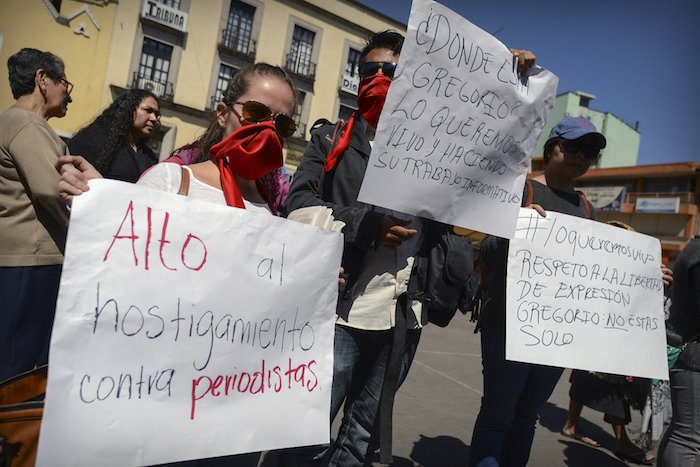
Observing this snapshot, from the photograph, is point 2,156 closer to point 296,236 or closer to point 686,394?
point 296,236

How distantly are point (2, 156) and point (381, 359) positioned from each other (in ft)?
5.02

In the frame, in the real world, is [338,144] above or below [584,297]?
above

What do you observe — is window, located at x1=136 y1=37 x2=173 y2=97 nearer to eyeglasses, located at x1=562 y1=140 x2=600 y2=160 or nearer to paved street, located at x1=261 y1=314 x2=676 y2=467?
paved street, located at x1=261 y1=314 x2=676 y2=467

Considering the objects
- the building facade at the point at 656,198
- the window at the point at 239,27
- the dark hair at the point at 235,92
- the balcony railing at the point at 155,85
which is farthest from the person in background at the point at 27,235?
the building facade at the point at 656,198

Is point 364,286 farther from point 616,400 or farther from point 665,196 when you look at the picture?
point 665,196

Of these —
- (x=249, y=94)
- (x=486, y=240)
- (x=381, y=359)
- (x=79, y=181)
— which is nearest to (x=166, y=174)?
(x=79, y=181)

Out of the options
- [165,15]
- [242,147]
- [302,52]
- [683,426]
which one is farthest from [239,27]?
[683,426]

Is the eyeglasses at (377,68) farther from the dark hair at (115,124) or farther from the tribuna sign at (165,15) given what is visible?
the tribuna sign at (165,15)

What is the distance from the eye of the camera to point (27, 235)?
192cm

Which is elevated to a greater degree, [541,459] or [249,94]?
[249,94]

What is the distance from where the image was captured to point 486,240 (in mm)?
2168

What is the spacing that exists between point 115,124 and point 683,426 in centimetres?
322

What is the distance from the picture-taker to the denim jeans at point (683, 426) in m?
2.23

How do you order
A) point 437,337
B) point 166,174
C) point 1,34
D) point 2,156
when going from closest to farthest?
point 166,174
point 2,156
point 437,337
point 1,34
